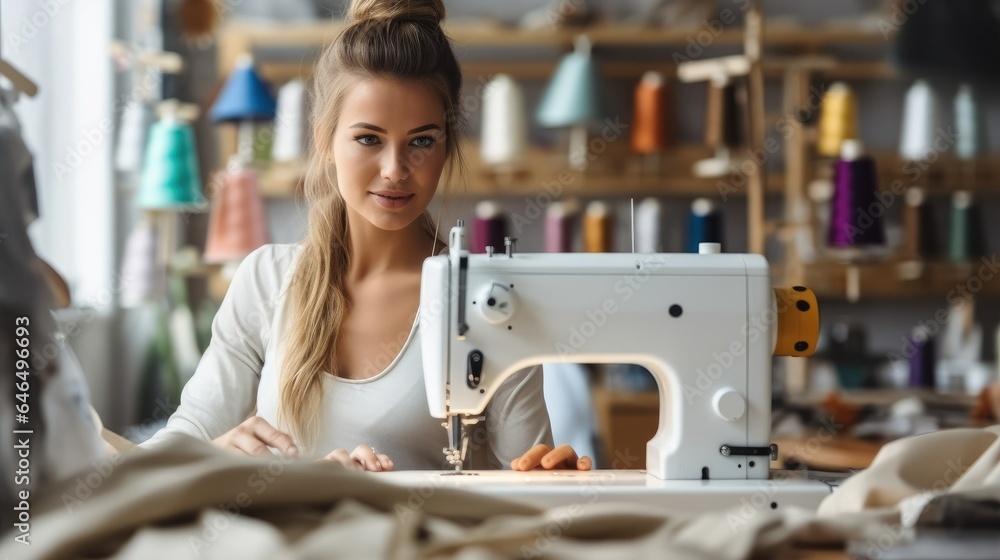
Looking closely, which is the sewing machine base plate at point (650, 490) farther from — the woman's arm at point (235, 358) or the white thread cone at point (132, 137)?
the white thread cone at point (132, 137)

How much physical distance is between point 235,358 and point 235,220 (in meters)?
2.26

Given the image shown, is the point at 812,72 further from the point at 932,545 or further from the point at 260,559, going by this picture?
the point at 260,559

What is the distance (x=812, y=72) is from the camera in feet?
14.4

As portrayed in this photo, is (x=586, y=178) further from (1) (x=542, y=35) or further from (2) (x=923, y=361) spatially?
(2) (x=923, y=361)

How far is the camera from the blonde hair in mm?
1771

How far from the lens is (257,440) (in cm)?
150

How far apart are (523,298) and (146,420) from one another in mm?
2997

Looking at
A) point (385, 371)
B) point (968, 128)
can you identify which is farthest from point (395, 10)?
point (968, 128)

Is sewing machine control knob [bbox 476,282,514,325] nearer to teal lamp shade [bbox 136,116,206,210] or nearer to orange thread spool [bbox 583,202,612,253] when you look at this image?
teal lamp shade [bbox 136,116,206,210]

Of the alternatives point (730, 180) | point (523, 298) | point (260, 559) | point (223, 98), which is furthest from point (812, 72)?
point (260, 559)

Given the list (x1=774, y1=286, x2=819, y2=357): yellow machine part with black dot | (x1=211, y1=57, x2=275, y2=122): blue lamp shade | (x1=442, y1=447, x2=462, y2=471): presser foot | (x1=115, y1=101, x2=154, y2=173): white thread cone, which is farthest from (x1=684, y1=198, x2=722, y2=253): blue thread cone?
(x1=442, y1=447, x2=462, y2=471): presser foot

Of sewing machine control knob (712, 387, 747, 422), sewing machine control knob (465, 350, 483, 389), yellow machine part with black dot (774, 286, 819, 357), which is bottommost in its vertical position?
sewing machine control knob (712, 387, 747, 422)

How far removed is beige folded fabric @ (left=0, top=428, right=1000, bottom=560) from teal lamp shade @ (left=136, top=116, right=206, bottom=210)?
10.2 feet

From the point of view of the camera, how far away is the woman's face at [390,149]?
1.72 meters
